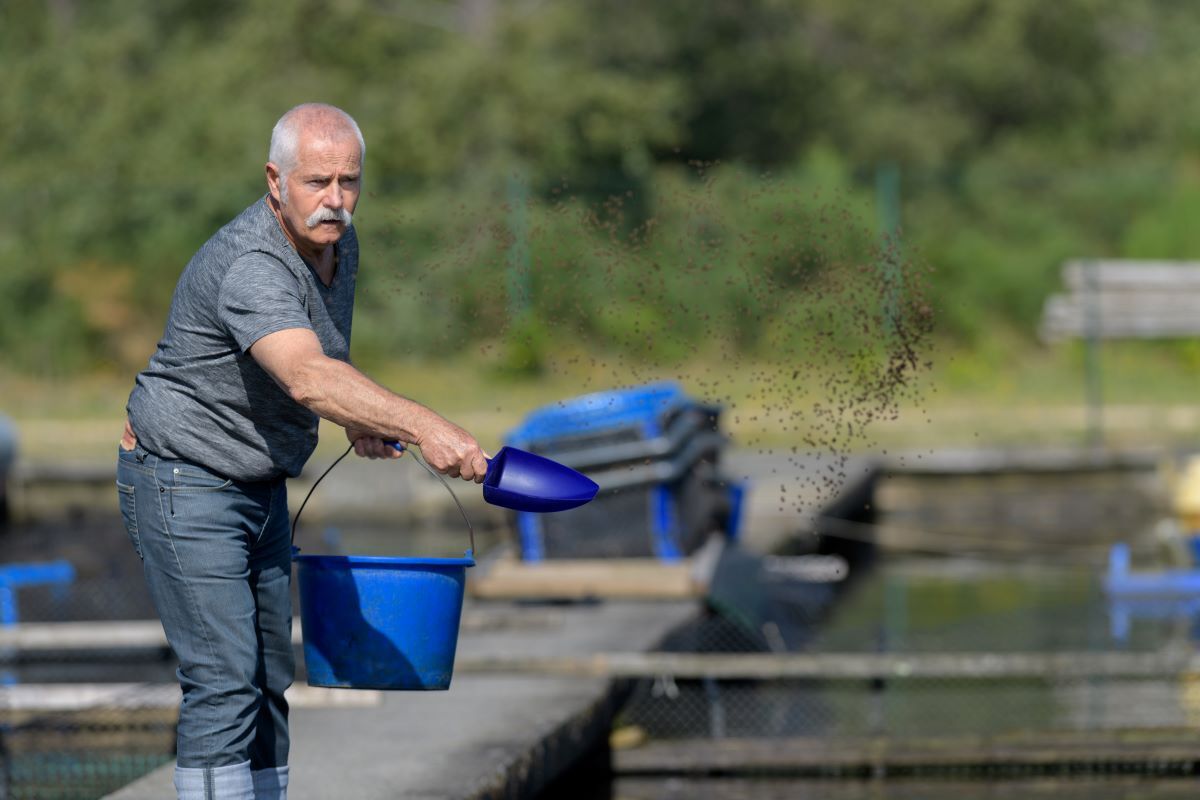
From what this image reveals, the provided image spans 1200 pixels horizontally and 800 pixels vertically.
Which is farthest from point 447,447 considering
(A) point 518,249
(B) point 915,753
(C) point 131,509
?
(A) point 518,249

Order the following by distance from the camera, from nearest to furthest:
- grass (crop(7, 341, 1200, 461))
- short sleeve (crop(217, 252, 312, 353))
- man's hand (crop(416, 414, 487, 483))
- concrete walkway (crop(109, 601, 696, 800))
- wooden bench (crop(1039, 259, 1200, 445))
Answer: man's hand (crop(416, 414, 487, 483))
short sleeve (crop(217, 252, 312, 353))
concrete walkway (crop(109, 601, 696, 800))
grass (crop(7, 341, 1200, 461))
wooden bench (crop(1039, 259, 1200, 445))

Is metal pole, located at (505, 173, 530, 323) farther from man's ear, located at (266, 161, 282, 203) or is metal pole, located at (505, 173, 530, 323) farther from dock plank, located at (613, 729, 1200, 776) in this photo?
man's ear, located at (266, 161, 282, 203)

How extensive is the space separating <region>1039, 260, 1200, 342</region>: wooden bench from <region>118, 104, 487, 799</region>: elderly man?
16.6 metres

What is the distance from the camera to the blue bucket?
4.27 m

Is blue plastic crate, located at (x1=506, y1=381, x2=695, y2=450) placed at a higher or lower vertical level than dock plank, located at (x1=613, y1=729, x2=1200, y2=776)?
higher

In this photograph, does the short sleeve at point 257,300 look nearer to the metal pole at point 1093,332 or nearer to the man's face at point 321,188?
the man's face at point 321,188

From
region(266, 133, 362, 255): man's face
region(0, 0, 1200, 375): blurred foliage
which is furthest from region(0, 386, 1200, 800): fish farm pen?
region(0, 0, 1200, 375): blurred foliage

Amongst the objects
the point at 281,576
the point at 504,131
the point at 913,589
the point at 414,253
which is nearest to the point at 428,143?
the point at 504,131

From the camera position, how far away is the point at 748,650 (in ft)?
31.8

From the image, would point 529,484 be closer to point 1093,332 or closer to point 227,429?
point 227,429

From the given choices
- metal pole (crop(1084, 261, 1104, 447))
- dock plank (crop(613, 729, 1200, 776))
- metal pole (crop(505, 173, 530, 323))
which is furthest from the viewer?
metal pole (crop(1084, 261, 1104, 447))

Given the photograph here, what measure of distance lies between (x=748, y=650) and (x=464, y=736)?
152 inches

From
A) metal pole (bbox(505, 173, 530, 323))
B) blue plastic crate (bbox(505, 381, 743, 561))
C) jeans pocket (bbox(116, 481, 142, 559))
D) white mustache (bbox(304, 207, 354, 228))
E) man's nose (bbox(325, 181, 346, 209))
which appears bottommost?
blue plastic crate (bbox(505, 381, 743, 561))

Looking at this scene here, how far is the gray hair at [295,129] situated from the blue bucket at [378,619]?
100 centimetres
